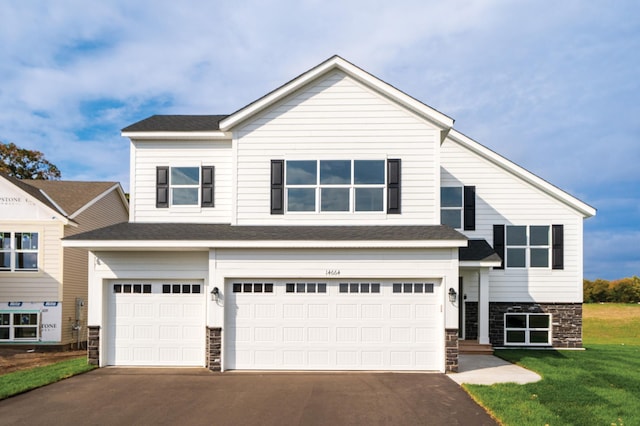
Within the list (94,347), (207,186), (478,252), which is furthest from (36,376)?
(478,252)

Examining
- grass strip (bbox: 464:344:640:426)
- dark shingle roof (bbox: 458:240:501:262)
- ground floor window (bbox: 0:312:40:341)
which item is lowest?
ground floor window (bbox: 0:312:40:341)

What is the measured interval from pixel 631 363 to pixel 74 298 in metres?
19.8

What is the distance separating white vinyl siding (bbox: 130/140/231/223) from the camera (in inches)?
583

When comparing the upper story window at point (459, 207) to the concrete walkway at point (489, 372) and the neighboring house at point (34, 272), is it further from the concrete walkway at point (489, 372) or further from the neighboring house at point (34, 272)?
the neighboring house at point (34, 272)

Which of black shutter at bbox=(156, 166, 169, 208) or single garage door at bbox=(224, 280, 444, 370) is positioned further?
black shutter at bbox=(156, 166, 169, 208)

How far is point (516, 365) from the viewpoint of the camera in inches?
530

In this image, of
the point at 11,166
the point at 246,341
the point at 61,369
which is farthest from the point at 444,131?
the point at 11,166

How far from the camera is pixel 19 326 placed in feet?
60.1

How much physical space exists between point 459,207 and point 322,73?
24.4 ft

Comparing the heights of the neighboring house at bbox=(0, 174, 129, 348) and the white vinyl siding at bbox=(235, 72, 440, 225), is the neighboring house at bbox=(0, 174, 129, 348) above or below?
below

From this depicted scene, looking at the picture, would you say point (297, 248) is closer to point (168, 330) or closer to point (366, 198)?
point (366, 198)

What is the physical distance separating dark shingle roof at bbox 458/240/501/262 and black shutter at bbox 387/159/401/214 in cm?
355

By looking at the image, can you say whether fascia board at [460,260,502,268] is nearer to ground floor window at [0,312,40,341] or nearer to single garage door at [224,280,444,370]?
single garage door at [224,280,444,370]

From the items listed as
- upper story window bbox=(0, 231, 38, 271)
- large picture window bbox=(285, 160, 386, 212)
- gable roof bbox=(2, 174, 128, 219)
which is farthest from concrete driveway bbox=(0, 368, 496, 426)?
gable roof bbox=(2, 174, 128, 219)
